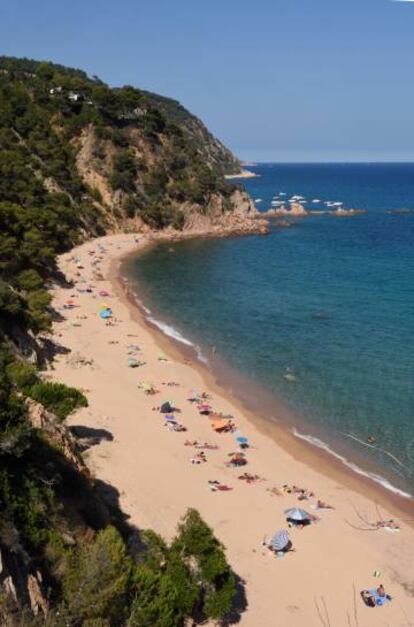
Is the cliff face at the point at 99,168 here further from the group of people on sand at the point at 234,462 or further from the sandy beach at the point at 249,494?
the group of people on sand at the point at 234,462

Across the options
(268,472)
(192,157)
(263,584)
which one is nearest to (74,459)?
(263,584)

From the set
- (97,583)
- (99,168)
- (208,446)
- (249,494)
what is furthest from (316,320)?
(99,168)

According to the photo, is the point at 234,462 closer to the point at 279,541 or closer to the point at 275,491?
the point at 275,491

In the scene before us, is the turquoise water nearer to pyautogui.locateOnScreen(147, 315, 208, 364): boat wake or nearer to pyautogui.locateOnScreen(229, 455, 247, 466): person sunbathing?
pyautogui.locateOnScreen(147, 315, 208, 364): boat wake

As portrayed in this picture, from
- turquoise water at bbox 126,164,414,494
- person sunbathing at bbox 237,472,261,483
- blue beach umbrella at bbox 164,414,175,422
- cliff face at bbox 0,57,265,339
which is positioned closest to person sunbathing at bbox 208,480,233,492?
person sunbathing at bbox 237,472,261,483

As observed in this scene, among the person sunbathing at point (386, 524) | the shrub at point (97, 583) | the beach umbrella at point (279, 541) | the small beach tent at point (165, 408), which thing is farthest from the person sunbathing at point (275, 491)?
the shrub at point (97, 583)

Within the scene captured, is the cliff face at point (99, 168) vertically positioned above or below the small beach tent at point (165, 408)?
above

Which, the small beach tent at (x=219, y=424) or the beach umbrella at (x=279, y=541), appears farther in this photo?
the small beach tent at (x=219, y=424)
